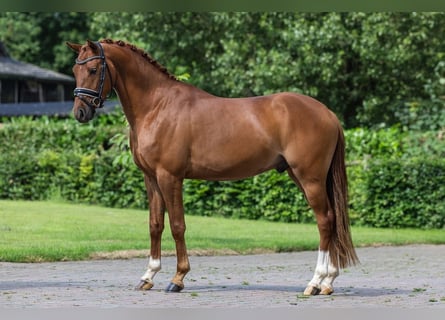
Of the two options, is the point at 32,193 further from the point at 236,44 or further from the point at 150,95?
the point at 150,95

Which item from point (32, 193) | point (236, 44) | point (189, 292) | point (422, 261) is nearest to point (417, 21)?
point (236, 44)

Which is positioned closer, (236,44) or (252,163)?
(252,163)

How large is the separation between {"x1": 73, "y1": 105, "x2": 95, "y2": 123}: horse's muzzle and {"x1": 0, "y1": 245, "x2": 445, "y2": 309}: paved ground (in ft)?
5.45

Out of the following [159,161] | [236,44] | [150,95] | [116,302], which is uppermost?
[236,44]

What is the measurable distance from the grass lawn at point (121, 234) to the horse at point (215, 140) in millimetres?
3905

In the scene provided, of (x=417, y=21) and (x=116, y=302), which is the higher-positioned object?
(x=417, y=21)

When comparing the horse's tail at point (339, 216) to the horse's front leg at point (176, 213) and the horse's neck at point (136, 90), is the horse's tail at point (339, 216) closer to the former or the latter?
the horse's front leg at point (176, 213)

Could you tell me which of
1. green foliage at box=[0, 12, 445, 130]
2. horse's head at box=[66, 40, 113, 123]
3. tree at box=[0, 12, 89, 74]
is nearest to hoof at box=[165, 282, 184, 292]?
horse's head at box=[66, 40, 113, 123]

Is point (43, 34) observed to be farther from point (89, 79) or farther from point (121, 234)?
point (89, 79)

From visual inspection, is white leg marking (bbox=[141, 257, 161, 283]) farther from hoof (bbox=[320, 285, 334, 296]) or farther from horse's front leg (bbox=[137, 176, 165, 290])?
hoof (bbox=[320, 285, 334, 296])

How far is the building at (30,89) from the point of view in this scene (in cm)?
4456

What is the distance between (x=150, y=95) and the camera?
974 cm

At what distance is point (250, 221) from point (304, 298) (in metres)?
10.9

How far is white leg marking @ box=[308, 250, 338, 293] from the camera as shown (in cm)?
926
